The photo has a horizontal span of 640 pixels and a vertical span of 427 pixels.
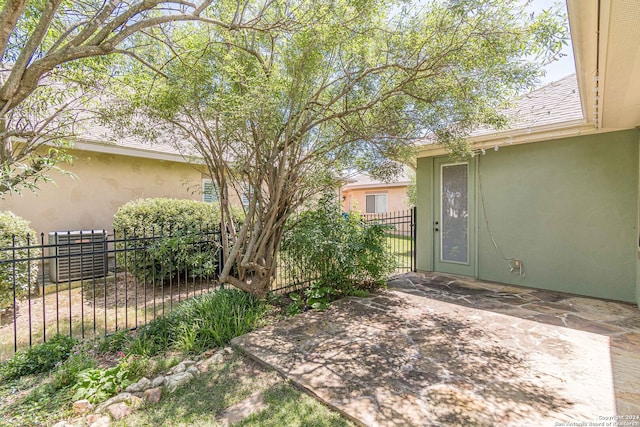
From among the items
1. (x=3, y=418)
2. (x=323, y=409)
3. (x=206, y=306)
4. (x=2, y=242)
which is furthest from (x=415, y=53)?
(x=2, y=242)

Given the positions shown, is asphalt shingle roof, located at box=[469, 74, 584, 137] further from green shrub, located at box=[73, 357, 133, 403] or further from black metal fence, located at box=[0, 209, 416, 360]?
green shrub, located at box=[73, 357, 133, 403]

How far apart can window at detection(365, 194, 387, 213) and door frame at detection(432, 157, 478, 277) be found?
38.8ft

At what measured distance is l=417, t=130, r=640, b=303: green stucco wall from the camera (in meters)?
5.12

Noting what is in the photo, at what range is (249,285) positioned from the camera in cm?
471

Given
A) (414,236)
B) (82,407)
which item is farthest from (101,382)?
(414,236)

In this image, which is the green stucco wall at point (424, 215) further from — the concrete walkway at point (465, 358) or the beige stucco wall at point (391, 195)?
the beige stucco wall at point (391, 195)

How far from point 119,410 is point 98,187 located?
6.29 meters

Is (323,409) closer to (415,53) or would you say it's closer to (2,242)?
(415,53)

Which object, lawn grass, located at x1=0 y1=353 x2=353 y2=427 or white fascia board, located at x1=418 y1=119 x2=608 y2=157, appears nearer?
lawn grass, located at x1=0 y1=353 x2=353 y2=427

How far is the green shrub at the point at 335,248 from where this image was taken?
4.93 metres

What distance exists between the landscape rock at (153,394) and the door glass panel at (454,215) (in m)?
6.24

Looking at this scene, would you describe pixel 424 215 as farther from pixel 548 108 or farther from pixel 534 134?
pixel 548 108

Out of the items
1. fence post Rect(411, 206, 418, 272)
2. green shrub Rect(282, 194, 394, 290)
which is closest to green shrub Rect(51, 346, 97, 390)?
green shrub Rect(282, 194, 394, 290)

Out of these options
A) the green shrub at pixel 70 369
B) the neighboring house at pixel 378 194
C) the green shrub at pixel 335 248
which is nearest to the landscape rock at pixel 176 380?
the green shrub at pixel 70 369
